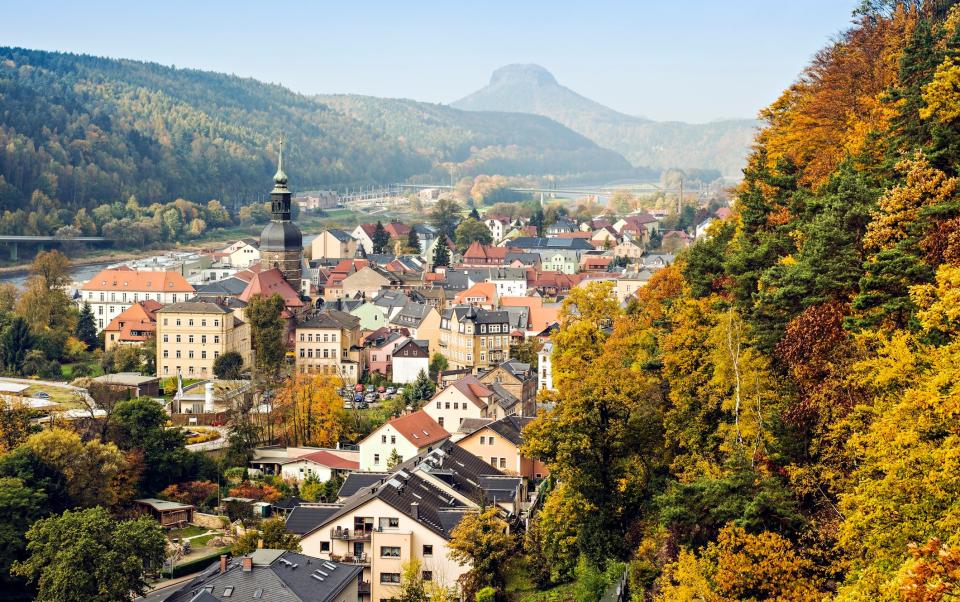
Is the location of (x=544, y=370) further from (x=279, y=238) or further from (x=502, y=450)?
(x=279, y=238)

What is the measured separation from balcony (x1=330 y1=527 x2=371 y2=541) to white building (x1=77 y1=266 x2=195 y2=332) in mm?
48395

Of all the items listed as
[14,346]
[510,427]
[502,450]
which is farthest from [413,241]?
[502,450]

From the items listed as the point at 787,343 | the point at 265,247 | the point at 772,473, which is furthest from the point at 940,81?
the point at 265,247

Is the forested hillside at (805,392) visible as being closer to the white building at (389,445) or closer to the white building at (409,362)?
the white building at (389,445)

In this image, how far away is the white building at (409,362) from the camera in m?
60.1

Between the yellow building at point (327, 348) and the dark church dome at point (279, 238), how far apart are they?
14.3 meters

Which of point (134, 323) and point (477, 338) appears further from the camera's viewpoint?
point (134, 323)

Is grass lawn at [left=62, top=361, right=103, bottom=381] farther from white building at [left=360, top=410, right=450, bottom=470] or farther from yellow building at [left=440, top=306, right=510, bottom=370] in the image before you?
white building at [left=360, top=410, right=450, bottom=470]

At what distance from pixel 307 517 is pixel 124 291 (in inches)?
1909

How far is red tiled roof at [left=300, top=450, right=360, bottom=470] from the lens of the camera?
43312mm

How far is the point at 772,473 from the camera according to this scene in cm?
1969

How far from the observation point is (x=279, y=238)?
7675 centimetres

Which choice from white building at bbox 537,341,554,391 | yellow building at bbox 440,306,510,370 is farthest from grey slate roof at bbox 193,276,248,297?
white building at bbox 537,341,554,391

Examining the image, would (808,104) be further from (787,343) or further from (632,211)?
(632,211)
